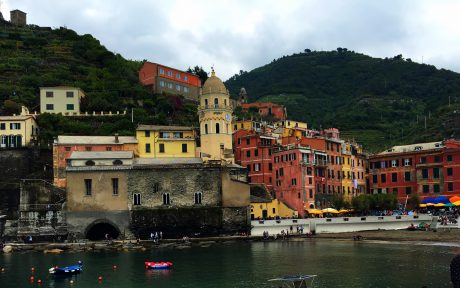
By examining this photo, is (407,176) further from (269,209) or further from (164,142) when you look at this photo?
(164,142)

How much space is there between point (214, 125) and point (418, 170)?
1177 inches

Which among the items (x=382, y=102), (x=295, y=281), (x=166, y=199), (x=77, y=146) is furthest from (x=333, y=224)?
(x=382, y=102)

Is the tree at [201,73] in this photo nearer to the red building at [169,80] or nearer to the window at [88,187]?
the red building at [169,80]

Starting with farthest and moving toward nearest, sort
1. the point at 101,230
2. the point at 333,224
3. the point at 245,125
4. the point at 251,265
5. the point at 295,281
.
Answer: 1. the point at 245,125
2. the point at 101,230
3. the point at 333,224
4. the point at 251,265
5. the point at 295,281

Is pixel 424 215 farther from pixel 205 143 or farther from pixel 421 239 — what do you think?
pixel 205 143

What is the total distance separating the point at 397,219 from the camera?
228 ft

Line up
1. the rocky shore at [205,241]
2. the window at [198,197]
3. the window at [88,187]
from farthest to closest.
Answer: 1. the window at [198,197]
2. the window at [88,187]
3. the rocky shore at [205,241]

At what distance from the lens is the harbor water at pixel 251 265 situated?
1547 inches

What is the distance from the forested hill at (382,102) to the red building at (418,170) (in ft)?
70.3

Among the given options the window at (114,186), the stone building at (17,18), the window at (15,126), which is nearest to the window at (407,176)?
the window at (114,186)

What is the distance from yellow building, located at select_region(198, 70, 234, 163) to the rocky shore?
16.9 metres

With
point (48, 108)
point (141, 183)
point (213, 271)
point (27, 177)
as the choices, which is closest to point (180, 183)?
point (141, 183)

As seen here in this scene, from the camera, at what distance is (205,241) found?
2650 inches

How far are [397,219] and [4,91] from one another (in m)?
69.0
